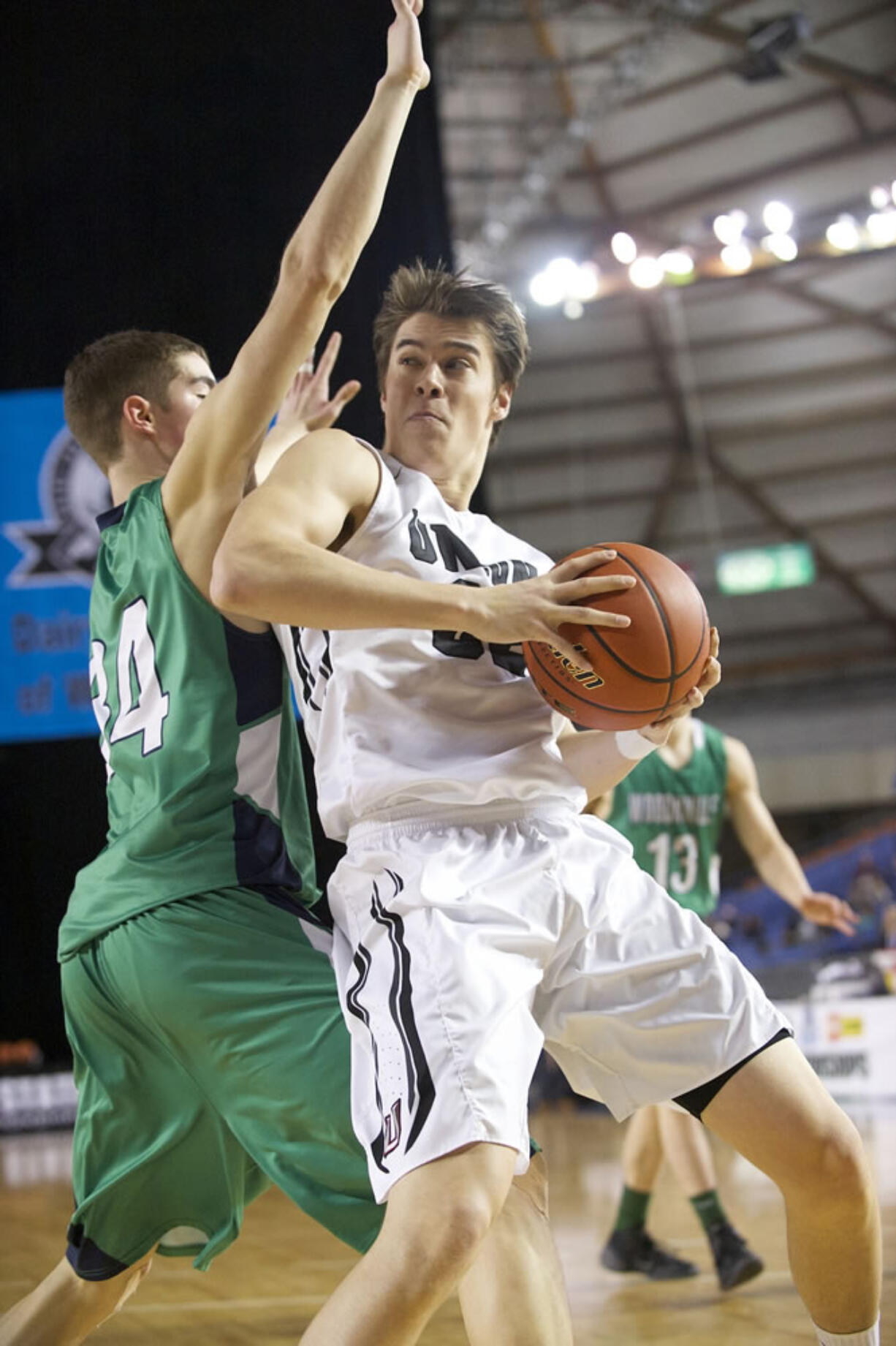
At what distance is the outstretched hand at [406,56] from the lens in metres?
2.18

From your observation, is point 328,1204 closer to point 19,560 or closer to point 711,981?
point 711,981

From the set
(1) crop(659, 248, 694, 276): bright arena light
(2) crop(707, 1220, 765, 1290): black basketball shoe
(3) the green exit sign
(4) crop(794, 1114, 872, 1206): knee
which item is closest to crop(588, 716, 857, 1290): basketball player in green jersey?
(2) crop(707, 1220, 765, 1290): black basketball shoe

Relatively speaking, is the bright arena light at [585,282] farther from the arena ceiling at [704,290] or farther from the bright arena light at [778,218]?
the bright arena light at [778,218]

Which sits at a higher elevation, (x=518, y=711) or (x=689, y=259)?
(x=689, y=259)

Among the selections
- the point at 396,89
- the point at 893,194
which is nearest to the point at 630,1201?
the point at 396,89

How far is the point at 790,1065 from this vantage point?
82.2 inches

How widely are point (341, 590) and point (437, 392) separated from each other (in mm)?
637

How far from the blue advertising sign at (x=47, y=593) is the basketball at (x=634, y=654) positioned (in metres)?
4.69

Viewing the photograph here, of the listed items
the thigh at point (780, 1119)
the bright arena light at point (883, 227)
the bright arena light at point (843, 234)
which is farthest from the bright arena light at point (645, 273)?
the thigh at point (780, 1119)

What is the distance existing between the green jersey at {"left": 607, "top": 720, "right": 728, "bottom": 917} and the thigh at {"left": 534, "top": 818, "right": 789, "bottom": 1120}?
2.56 meters

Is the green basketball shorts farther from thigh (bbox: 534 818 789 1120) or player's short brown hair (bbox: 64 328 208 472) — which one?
player's short brown hair (bbox: 64 328 208 472)

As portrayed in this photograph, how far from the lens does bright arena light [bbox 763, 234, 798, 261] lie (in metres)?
12.6

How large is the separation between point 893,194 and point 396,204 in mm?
7715

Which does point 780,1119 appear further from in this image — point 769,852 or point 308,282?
point 769,852
